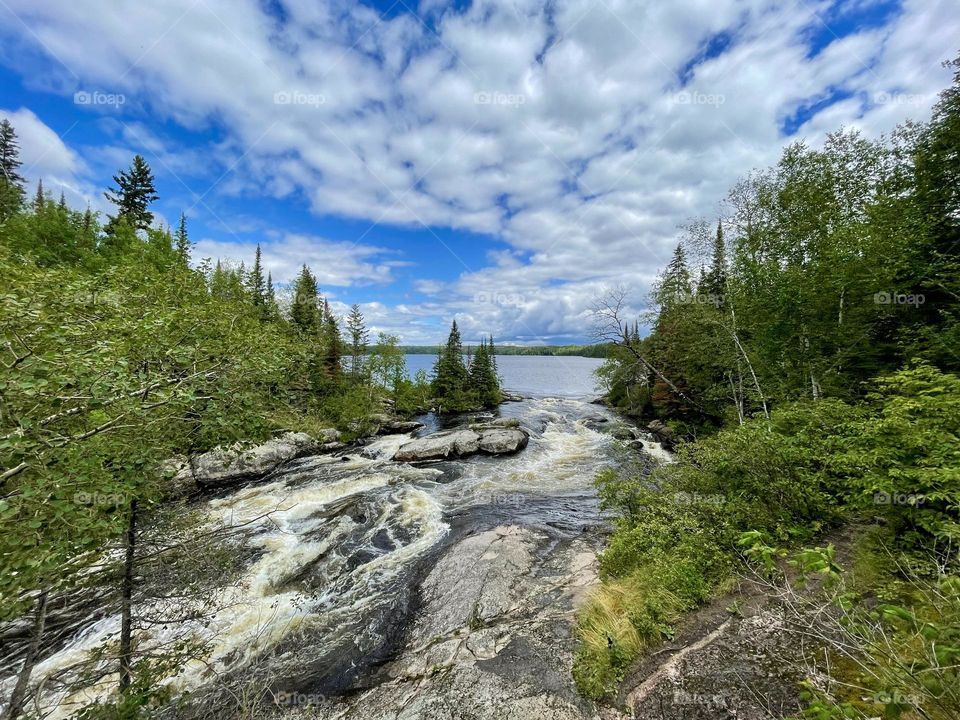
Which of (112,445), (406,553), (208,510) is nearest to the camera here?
(112,445)

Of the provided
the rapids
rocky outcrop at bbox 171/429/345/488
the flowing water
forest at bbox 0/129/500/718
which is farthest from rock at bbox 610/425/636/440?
forest at bbox 0/129/500/718

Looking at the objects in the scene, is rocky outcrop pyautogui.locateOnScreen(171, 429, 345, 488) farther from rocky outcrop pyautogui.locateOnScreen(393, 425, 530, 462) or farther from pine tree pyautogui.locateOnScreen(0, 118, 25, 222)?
pine tree pyautogui.locateOnScreen(0, 118, 25, 222)

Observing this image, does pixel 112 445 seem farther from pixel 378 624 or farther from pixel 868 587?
pixel 868 587

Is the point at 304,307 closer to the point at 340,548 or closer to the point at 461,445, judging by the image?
the point at 461,445

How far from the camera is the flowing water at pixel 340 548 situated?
6.74 metres

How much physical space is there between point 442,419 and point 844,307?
Result: 31744 millimetres

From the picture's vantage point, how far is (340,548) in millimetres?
11000

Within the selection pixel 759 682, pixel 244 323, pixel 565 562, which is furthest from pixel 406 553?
pixel 759 682

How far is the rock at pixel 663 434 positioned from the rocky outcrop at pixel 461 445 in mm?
9549

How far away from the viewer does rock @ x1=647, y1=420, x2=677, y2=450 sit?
961 inches

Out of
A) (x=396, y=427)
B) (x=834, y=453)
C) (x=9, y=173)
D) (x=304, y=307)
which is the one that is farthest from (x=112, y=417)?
(x=9, y=173)

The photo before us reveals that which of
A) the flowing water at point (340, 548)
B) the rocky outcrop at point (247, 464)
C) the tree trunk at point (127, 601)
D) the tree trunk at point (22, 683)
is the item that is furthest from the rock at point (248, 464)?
the tree trunk at point (22, 683)

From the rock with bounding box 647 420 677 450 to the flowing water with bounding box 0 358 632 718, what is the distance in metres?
4.72

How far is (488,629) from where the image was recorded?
6695 millimetres
